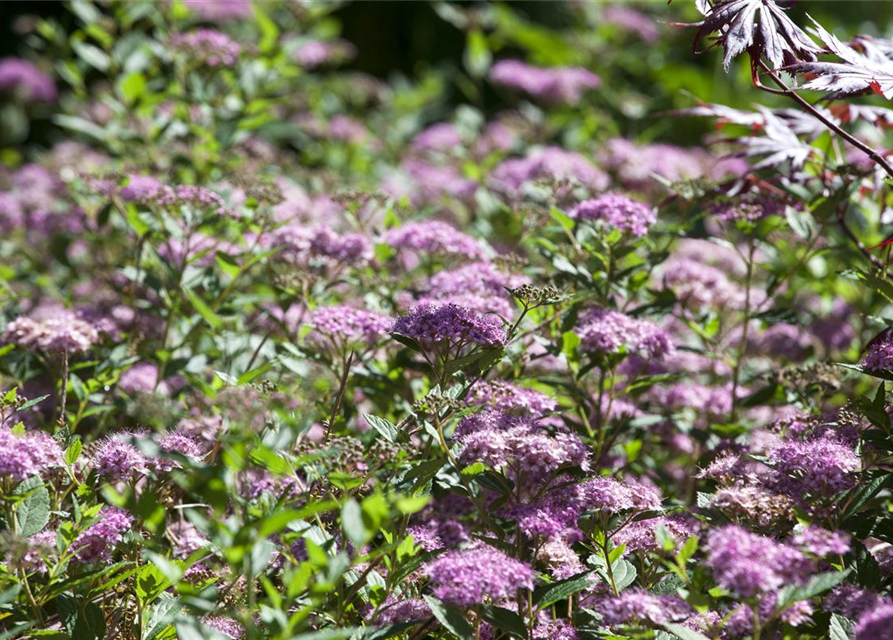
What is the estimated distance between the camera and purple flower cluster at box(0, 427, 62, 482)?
153 centimetres

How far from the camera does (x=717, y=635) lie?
146cm

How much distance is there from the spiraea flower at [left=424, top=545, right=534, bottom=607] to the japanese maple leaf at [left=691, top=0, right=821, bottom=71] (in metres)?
0.91

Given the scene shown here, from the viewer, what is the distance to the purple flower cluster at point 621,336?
77.9 inches

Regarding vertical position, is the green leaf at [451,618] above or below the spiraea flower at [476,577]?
below

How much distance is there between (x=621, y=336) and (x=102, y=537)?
108cm

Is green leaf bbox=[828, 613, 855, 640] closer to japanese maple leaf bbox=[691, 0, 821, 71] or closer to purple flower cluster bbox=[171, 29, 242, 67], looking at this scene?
japanese maple leaf bbox=[691, 0, 821, 71]

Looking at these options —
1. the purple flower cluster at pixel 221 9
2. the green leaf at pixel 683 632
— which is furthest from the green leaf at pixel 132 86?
the green leaf at pixel 683 632

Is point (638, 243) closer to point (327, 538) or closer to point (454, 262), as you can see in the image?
point (454, 262)

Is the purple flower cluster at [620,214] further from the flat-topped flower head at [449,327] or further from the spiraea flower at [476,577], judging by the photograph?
the spiraea flower at [476,577]

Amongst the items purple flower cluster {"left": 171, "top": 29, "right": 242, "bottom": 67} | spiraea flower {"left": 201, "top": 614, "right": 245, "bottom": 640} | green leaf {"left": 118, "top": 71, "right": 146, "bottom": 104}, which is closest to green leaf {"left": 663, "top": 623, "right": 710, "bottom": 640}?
spiraea flower {"left": 201, "top": 614, "right": 245, "bottom": 640}

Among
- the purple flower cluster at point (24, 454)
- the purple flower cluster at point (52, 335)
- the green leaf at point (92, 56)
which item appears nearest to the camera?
the purple flower cluster at point (24, 454)

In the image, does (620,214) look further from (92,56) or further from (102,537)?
(92,56)

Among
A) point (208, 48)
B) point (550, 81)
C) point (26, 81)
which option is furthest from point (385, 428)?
point (26, 81)

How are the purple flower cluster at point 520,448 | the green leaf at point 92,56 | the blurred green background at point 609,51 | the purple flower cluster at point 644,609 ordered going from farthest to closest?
the blurred green background at point 609,51 < the green leaf at point 92,56 < the purple flower cluster at point 520,448 < the purple flower cluster at point 644,609
